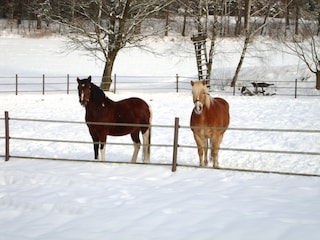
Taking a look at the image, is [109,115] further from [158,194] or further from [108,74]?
[108,74]

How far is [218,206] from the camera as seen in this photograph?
5.30m

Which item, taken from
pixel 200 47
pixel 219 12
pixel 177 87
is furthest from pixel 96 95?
pixel 219 12

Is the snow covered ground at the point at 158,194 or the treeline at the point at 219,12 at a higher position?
the treeline at the point at 219,12

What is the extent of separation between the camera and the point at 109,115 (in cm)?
791

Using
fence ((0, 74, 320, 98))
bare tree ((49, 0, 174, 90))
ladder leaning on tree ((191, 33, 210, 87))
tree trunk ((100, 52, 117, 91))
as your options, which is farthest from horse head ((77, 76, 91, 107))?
ladder leaning on tree ((191, 33, 210, 87))

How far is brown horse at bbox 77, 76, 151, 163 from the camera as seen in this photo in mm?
7664

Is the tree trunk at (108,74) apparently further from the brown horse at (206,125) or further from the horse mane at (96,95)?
the brown horse at (206,125)

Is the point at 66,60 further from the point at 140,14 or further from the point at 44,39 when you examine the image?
the point at 140,14

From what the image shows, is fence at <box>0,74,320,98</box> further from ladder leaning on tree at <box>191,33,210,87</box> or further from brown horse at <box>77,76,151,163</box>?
brown horse at <box>77,76,151,163</box>

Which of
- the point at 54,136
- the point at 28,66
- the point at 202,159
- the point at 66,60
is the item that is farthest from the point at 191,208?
the point at 66,60

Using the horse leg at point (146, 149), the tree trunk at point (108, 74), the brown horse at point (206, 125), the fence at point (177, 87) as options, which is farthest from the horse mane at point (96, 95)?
the tree trunk at point (108, 74)

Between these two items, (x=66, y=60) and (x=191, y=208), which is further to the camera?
(x=66, y=60)

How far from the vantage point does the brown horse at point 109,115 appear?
25.1 ft

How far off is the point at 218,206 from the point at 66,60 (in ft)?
97.2
